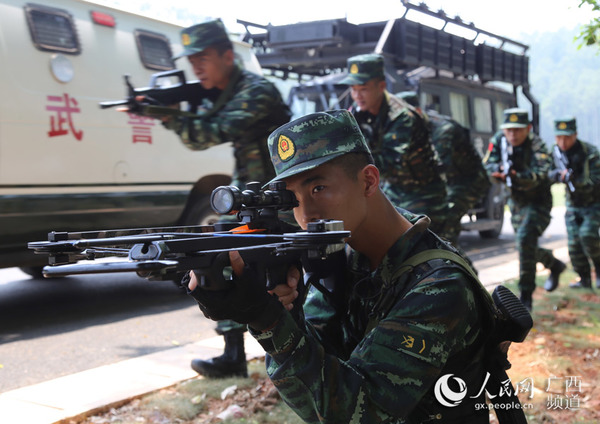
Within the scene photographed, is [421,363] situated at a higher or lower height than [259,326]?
lower

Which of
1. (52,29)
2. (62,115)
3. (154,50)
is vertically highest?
(52,29)

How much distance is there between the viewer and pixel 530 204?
637 cm

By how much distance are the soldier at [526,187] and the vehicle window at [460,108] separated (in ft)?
14.9

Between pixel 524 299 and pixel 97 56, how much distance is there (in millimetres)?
4373

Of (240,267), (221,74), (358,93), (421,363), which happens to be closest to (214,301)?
(240,267)

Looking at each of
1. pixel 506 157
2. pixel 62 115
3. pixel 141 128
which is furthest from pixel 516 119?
pixel 62 115

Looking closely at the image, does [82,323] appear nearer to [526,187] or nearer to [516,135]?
[526,187]

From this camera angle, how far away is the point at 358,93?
16.6 ft

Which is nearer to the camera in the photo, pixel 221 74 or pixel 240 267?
pixel 240 267

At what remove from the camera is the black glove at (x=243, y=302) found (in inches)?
55.2

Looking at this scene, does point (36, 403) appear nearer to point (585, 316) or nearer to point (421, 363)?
point (421, 363)

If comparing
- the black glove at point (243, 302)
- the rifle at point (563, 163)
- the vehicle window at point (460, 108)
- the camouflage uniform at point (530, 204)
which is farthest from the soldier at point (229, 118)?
the vehicle window at point (460, 108)

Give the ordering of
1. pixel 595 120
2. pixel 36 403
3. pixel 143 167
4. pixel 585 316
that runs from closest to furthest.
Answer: pixel 36 403, pixel 585 316, pixel 143 167, pixel 595 120

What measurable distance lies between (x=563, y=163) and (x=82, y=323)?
5.14 metres
